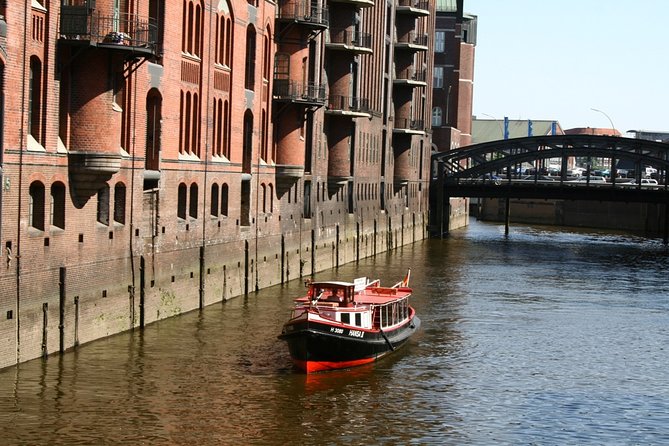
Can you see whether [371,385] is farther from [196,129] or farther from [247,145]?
[247,145]

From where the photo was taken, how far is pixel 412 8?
105 metres

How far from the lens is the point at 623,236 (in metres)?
132

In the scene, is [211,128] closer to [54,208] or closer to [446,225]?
[54,208]

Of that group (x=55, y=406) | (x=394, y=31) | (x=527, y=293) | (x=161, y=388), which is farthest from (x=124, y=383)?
(x=394, y=31)

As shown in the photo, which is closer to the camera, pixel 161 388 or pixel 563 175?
pixel 161 388

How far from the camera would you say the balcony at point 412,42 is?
343 ft

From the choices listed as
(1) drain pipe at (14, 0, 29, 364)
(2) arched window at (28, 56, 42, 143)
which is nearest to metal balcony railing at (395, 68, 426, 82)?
(2) arched window at (28, 56, 42, 143)

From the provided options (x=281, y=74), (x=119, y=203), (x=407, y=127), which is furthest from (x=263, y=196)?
(x=407, y=127)

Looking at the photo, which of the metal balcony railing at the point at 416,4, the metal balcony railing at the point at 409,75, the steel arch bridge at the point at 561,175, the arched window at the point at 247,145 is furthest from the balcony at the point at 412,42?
the arched window at the point at 247,145

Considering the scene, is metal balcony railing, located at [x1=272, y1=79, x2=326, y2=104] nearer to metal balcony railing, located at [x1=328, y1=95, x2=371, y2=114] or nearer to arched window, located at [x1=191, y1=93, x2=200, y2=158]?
arched window, located at [x1=191, y1=93, x2=200, y2=158]

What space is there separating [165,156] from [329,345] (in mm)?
12317

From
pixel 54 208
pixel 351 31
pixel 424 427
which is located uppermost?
pixel 351 31

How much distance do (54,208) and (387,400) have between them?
12.0 meters

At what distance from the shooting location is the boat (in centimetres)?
4159
